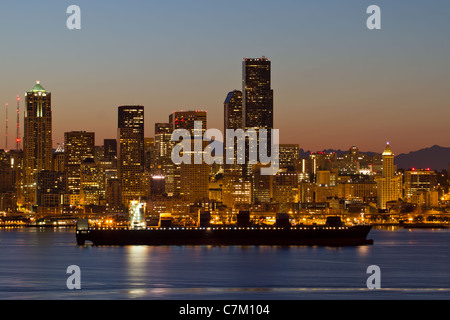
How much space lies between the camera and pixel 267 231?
312 ft

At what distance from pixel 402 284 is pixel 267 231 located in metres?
42.4

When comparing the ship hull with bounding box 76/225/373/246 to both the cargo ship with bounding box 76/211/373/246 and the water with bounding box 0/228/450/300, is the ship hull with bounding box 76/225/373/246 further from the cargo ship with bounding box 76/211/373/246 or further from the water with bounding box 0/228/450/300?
the water with bounding box 0/228/450/300

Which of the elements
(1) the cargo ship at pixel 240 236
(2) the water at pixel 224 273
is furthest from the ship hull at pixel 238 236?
(2) the water at pixel 224 273

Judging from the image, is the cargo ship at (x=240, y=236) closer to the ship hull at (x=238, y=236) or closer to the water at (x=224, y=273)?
the ship hull at (x=238, y=236)

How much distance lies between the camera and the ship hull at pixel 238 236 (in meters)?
94.2

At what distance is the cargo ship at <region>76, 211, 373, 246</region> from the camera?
309 feet

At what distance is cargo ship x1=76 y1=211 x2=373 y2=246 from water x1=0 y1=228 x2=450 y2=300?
358 centimetres

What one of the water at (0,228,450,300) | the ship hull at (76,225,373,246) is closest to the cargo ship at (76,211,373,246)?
the ship hull at (76,225,373,246)

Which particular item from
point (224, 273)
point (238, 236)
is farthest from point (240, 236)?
point (224, 273)

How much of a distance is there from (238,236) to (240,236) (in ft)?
0.81

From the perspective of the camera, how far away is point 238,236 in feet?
312

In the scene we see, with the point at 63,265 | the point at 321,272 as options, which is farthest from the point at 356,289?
the point at 63,265

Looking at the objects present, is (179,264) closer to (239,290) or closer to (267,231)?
(239,290)

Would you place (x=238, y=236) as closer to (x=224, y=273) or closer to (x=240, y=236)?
(x=240, y=236)
